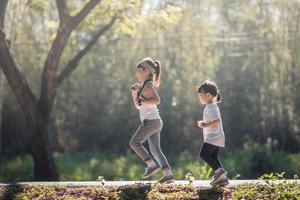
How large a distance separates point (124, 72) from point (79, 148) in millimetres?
2967

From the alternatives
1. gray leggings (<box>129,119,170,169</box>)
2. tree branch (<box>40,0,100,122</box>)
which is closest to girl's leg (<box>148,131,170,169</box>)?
gray leggings (<box>129,119,170,169</box>)

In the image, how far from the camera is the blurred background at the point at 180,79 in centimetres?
1984

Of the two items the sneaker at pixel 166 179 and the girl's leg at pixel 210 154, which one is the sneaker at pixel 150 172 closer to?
the sneaker at pixel 166 179

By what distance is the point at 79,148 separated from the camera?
22.6 meters

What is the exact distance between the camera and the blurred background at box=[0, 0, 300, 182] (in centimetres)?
1984

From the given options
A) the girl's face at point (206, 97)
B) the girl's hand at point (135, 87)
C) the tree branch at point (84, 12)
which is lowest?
the girl's face at point (206, 97)

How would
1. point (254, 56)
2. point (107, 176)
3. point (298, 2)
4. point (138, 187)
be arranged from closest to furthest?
point (138, 187)
point (107, 176)
point (298, 2)
point (254, 56)

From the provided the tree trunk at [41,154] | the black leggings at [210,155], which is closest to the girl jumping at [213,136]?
the black leggings at [210,155]

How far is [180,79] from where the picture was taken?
2106cm

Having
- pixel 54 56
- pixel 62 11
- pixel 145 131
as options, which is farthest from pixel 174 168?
pixel 145 131

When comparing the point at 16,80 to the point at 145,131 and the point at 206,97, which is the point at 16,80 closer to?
the point at 145,131

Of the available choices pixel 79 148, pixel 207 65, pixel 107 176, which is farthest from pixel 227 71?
pixel 107 176

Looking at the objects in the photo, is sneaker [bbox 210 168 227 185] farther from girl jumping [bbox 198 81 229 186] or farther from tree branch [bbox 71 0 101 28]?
tree branch [bbox 71 0 101 28]

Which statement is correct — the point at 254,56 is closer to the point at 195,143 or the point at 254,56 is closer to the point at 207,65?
the point at 207,65
